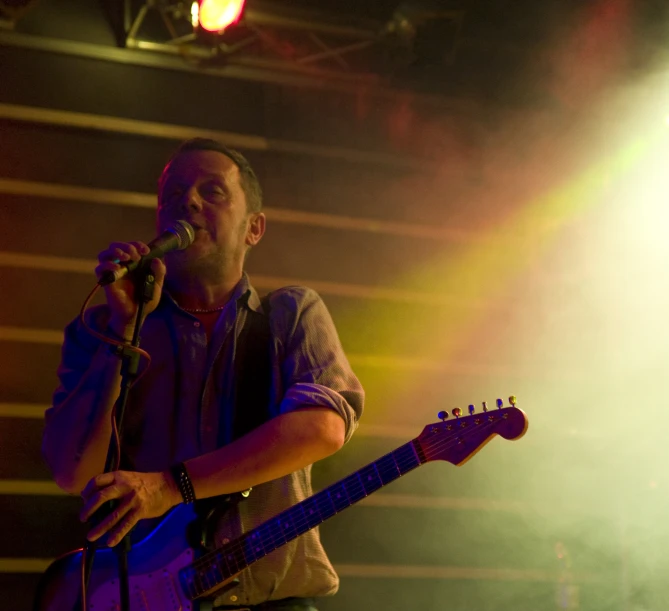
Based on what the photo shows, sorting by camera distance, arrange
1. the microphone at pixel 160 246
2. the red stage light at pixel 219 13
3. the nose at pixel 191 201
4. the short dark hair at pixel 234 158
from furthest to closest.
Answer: the red stage light at pixel 219 13
the short dark hair at pixel 234 158
the nose at pixel 191 201
the microphone at pixel 160 246

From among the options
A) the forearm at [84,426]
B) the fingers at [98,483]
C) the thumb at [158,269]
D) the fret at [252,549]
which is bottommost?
the fret at [252,549]

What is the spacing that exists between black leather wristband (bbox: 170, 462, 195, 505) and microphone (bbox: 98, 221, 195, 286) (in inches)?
22.1

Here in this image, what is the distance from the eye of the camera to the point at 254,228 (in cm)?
284

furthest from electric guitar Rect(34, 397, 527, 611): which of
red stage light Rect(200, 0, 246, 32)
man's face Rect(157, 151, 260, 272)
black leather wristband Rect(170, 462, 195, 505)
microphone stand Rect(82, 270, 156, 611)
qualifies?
red stage light Rect(200, 0, 246, 32)

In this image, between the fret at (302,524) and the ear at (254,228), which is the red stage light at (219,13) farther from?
the fret at (302,524)

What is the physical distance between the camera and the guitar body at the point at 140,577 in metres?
2.09

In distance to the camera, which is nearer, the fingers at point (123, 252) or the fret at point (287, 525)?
the fingers at point (123, 252)

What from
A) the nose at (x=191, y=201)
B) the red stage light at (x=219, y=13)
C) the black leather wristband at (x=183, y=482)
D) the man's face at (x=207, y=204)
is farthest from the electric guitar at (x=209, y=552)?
the red stage light at (x=219, y=13)

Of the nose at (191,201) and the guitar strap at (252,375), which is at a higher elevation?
the nose at (191,201)

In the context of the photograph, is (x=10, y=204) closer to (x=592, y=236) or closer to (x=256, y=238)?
(x=256, y=238)

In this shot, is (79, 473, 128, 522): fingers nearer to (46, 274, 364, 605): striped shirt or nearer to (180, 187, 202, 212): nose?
(46, 274, 364, 605): striped shirt

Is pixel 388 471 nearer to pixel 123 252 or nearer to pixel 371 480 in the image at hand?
pixel 371 480

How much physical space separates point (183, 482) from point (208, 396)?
0.37 meters

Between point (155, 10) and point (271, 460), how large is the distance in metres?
2.49
